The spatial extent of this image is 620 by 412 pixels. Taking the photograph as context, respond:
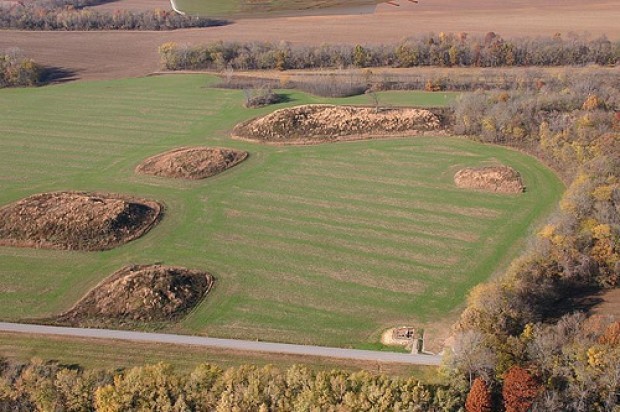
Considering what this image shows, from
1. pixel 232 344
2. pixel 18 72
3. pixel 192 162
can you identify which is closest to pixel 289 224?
pixel 232 344

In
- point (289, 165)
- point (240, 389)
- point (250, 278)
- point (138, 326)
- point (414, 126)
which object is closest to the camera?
point (240, 389)

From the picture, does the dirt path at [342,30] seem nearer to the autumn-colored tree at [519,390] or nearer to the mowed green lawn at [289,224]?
the mowed green lawn at [289,224]

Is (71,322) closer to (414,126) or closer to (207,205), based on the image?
(207,205)

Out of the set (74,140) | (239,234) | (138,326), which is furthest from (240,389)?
(74,140)

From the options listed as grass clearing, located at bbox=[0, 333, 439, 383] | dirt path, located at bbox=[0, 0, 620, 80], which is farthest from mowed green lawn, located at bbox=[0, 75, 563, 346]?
dirt path, located at bbox=[0, 0, 620, 80]

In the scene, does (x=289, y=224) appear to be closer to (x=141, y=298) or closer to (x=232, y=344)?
(x=141, y=298)

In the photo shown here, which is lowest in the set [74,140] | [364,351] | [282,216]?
[364,351]

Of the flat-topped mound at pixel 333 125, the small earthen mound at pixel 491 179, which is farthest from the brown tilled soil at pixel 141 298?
the flat-topped mound at pixel 333 125
